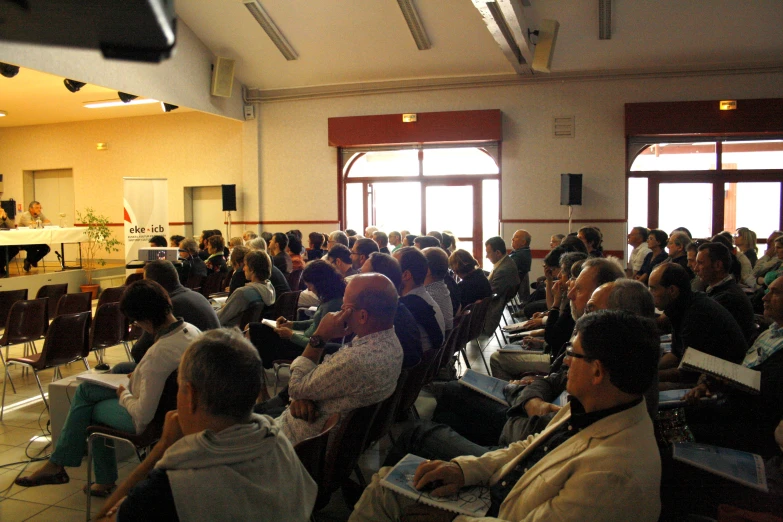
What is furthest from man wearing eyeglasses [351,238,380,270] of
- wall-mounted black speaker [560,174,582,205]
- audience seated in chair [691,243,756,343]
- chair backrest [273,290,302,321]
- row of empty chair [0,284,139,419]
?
wall-mounted black speaker [560,174,582,205]

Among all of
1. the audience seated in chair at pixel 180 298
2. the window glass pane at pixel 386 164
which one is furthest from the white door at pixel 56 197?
the audience seated in chair at pixel 180 298

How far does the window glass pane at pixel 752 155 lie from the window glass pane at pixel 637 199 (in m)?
1.44

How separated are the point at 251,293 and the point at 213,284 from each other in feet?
10.2

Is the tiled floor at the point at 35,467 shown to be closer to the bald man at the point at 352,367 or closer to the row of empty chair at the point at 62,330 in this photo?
A: the row of empty chair at the point at 62,330

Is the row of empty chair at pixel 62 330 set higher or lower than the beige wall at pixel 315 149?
lower

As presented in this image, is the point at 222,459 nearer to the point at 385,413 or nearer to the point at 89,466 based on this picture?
the point at 385,413

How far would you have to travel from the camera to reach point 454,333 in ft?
14.4

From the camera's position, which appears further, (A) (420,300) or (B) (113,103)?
(B) (113,103)

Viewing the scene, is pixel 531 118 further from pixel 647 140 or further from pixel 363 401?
pixel 363 401

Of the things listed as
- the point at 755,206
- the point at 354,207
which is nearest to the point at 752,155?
the point at 755,206

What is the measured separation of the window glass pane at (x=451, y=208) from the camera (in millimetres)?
12742

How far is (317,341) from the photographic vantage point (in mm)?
2791

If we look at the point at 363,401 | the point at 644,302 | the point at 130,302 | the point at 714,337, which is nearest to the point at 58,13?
the point at 363,401

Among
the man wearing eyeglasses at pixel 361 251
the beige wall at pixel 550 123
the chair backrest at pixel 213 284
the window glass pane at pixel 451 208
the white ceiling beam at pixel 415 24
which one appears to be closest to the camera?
the man wearing eyeglasses at pixel 361 251
